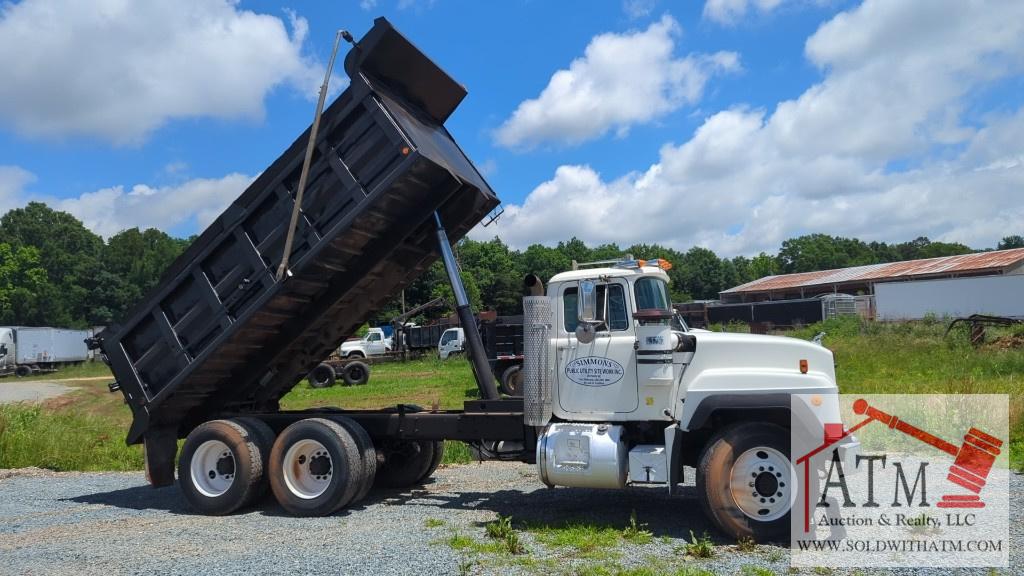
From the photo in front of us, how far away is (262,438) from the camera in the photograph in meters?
8.24

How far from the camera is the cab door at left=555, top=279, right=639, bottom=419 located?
7141 millimetres

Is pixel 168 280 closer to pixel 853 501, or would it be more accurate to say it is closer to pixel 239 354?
pixel 239 354

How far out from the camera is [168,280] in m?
8.17

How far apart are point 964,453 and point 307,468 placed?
819 centimetres

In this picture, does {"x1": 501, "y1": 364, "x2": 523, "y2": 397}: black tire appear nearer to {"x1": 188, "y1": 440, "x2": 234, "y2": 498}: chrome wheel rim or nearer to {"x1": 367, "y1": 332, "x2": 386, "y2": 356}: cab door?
{"x1": 188, "y1": 440, "x2": 234, "y2": 498}: chrome wheel rim

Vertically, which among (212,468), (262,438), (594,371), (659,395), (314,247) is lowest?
(212,468)

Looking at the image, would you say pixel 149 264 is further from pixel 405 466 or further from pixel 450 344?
pixel 405 466

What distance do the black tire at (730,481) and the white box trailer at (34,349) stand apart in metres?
46.6

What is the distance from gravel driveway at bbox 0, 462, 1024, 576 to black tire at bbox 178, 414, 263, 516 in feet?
0.64

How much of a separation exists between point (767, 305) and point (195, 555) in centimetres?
3027

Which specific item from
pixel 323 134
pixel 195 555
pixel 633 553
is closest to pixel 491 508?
pixel 633 553

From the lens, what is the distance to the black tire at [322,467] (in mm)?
7691

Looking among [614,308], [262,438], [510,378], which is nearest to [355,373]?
[510,378]

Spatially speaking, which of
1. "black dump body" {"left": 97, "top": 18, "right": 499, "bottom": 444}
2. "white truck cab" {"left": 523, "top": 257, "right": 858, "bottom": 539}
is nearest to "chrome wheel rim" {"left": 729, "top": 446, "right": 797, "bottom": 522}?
"white truck cab" {"left": 523, "top": 257, "right": 858, "bottom": 539}
